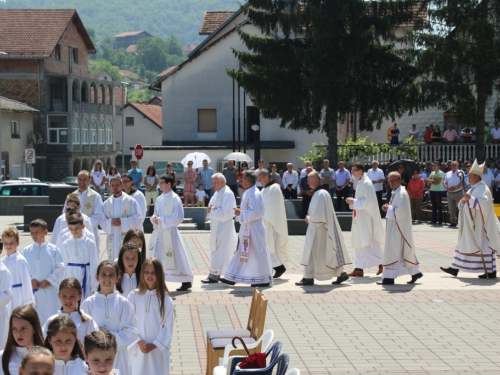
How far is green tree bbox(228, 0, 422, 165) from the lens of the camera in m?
32.9

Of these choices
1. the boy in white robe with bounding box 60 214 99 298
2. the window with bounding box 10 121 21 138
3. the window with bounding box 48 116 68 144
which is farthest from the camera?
the window with bounding box 48 116 68 144

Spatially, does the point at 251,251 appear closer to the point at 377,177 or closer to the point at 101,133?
the point at 377,177

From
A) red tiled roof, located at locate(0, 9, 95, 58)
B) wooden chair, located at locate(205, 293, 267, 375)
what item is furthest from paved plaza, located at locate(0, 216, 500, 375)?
red tiled roof, located at locate(0, 9, 95, 58)

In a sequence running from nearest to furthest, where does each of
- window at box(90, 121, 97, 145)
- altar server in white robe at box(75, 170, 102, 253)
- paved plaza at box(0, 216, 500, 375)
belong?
paved plaza at box(0, 216, 500, 375)
altar server in white robe at box(75, 170, 102, 253)
window at box(90, 121, 97, 145)

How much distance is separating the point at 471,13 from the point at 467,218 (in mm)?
17716

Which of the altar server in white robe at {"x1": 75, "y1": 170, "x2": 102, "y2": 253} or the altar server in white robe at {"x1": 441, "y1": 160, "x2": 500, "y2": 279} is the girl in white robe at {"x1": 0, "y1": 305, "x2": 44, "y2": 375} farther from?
the altar server in white robe at {"x1": 441, "y1": 160, "x2": 500, "y2": 279}

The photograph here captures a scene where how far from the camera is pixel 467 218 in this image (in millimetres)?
15312

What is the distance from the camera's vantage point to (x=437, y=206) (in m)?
26.2

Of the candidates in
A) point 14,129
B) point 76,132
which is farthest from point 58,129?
point 14,129

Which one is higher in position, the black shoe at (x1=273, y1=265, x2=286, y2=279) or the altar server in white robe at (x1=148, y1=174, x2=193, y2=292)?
the altar server in white robe at (x1=148, y1=174, x2=193, y2=292)

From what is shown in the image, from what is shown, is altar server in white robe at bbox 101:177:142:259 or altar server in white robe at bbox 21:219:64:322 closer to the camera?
altar server in white robe at bbox 21:219:64:322

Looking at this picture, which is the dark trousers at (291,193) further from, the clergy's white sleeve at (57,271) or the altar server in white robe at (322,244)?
the clergy's white sleeve at (57,271)

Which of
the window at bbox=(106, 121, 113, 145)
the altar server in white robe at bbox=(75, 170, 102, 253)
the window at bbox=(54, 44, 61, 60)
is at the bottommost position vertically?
the altar server in white robe at bbox=(75, 170, 102, 253)

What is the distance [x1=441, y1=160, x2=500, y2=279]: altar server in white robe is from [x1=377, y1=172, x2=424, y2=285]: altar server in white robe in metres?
0.98
